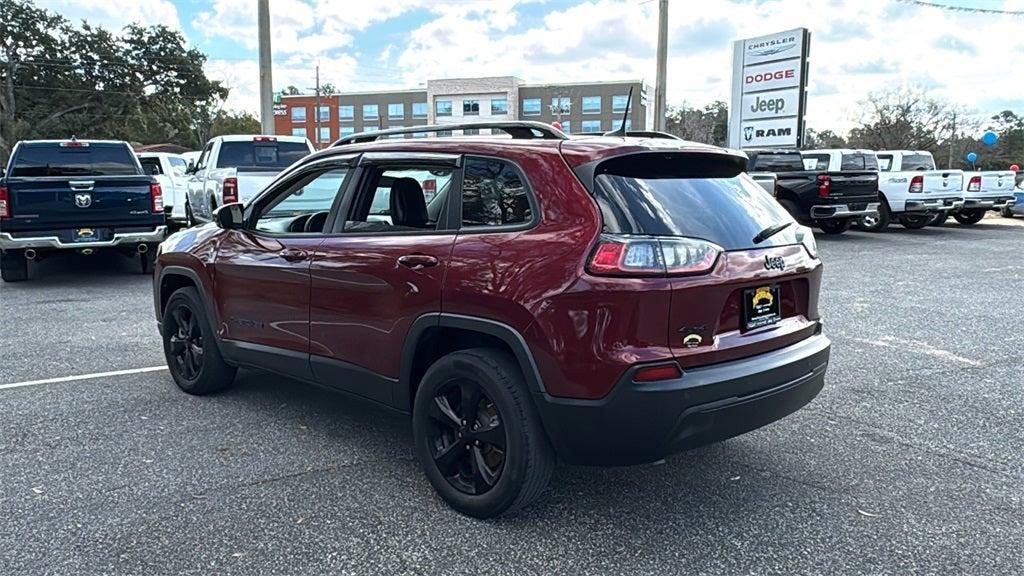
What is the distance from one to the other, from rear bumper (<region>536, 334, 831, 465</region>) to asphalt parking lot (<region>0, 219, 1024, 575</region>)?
17.2 inches

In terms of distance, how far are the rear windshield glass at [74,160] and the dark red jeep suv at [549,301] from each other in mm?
8409

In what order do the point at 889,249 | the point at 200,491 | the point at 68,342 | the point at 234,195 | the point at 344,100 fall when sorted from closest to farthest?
the point at 200,491 → the point at 68,342 → the point at 234,195 → the point at 889,249 → the point at 344,100

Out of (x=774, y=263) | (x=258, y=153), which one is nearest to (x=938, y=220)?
(x=258, y=153)

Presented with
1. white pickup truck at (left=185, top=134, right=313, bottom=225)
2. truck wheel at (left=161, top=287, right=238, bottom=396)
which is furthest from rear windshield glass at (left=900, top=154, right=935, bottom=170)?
truck wheel at (left=161, top=287, right=238, bottom=396)

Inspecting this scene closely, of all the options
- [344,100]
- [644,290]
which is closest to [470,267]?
[644,290]

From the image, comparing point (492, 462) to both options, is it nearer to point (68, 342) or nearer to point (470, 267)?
point (470, 267)

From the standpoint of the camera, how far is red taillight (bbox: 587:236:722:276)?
3.00 metres

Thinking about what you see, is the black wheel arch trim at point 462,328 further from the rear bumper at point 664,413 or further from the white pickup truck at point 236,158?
the white pickup truck at point 236,158

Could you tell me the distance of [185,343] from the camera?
210 inches

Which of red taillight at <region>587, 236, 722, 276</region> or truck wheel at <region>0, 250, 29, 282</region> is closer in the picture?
red taillight at <region>587, 236, 722, 276</region>

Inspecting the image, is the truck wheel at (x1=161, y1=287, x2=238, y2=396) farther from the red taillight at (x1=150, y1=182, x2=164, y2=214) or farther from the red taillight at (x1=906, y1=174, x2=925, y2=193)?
the red taillight at (x1=906, y1=174, x2=925, y2=193)

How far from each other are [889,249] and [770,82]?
888 cm

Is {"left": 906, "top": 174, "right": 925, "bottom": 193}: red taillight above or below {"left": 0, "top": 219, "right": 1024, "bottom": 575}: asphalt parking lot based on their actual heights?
above

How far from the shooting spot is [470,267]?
3.37m
